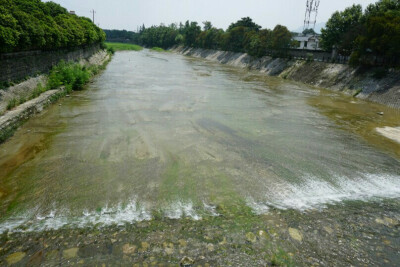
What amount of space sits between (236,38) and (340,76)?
1731 inches

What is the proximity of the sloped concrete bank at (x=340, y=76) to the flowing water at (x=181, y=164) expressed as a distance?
8.14 meters

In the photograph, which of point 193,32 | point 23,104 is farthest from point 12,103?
point 193,32

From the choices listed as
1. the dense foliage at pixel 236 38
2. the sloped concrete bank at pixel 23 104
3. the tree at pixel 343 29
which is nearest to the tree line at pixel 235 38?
the dense foliage at pixel 236 38

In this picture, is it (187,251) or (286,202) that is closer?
(187,251)

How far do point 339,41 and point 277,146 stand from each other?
34.3 meters

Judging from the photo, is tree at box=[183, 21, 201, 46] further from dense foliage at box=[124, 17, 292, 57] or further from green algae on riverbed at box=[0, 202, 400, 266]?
green algae on riverbed at box=[0, 202, 400, 266]

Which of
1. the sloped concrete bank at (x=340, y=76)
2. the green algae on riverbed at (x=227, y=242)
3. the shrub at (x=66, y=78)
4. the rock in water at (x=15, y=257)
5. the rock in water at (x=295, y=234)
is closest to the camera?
the rock in water at (x=15, y=257)

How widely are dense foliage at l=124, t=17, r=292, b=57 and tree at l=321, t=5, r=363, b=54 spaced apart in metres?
9.87

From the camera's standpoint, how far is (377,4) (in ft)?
116

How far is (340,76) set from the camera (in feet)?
110

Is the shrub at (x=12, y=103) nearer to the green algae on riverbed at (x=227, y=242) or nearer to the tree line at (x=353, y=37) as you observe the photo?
the green algae on riverbed at (x=227, y=242)

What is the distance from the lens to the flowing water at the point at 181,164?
313 inches

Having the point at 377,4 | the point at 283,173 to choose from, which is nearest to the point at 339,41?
the point at 377,4

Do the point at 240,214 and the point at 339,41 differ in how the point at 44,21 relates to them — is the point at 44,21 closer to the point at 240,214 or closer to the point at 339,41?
the point at 240,214
